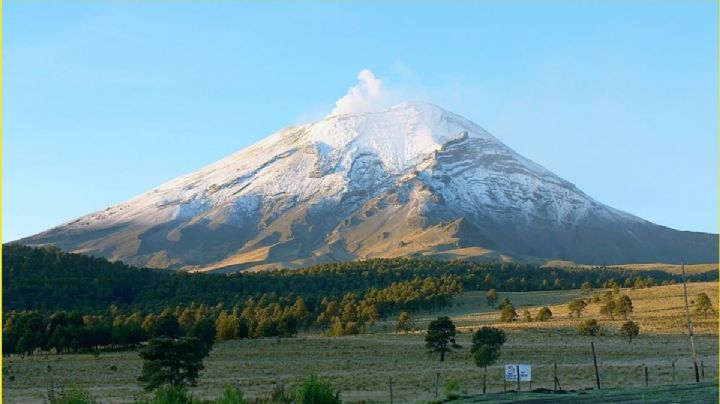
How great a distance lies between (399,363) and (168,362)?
17313mm

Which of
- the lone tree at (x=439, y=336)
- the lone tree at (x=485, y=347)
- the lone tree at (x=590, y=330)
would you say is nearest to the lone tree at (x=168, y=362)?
the lone tree at (x=485, y=347)

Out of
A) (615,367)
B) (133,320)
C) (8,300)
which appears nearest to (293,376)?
(615,367)

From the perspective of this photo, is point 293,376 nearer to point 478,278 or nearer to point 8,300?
point 8,300

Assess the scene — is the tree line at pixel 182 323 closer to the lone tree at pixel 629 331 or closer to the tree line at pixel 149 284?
the tree line at pixel 149 284

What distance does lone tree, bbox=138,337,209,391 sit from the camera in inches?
1254

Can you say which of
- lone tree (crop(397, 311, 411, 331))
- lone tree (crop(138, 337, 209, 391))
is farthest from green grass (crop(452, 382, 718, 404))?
lone tree (crop(397, 311, 411, 331))

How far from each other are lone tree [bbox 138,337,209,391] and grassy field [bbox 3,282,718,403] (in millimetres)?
1085

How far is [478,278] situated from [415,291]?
33.5m

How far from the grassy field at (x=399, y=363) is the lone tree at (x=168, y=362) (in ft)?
3.56

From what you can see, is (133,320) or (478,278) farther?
(478,278)

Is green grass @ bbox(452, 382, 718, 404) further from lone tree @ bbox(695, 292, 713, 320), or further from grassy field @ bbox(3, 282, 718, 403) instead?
lone tree @ bbox(695, 292, 713, 320)

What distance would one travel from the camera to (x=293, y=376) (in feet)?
131

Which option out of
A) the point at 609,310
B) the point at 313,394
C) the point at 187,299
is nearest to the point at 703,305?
the point at 609,310

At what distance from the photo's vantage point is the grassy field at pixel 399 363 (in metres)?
33.1
